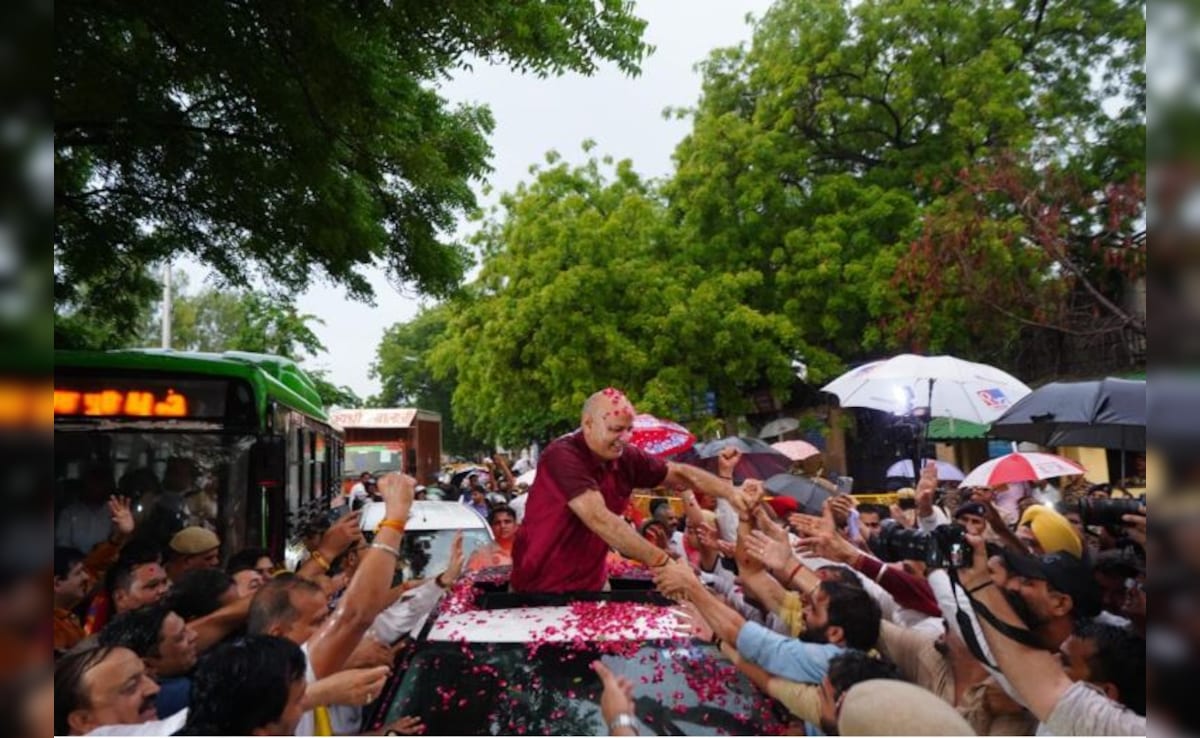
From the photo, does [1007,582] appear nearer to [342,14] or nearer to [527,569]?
[527,569]

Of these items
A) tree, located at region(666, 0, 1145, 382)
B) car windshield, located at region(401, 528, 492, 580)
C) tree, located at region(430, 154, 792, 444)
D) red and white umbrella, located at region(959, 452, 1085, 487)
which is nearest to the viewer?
car windshield, located at region(401, 528, 492, 580)

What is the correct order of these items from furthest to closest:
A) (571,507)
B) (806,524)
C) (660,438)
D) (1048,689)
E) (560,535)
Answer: (660,438) → (806,524) → (560,535) → (571,507) → (1048,689)

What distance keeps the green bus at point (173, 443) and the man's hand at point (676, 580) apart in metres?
3.21

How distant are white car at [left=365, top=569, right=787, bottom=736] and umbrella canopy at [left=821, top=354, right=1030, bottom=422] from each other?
5.39 m

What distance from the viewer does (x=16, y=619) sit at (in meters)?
0.89

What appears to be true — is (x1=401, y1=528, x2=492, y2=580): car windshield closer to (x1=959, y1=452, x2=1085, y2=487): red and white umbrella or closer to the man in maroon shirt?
the man in maroon shirt

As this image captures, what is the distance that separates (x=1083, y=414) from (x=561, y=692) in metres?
4.90

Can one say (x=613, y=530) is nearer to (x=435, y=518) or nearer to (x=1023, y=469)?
(x=435, y=518)

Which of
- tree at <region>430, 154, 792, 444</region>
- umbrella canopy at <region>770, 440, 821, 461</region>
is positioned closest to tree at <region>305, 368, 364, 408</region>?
tree at <region>430, 154, 792, 444</region>

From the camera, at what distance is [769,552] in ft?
11.4

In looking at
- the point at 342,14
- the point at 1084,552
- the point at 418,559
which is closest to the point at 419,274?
the point at 418,559

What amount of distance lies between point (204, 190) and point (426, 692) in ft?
19.6

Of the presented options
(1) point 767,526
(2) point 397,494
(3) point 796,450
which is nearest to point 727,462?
(1) point 767,526

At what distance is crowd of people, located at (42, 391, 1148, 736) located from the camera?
216 cm
